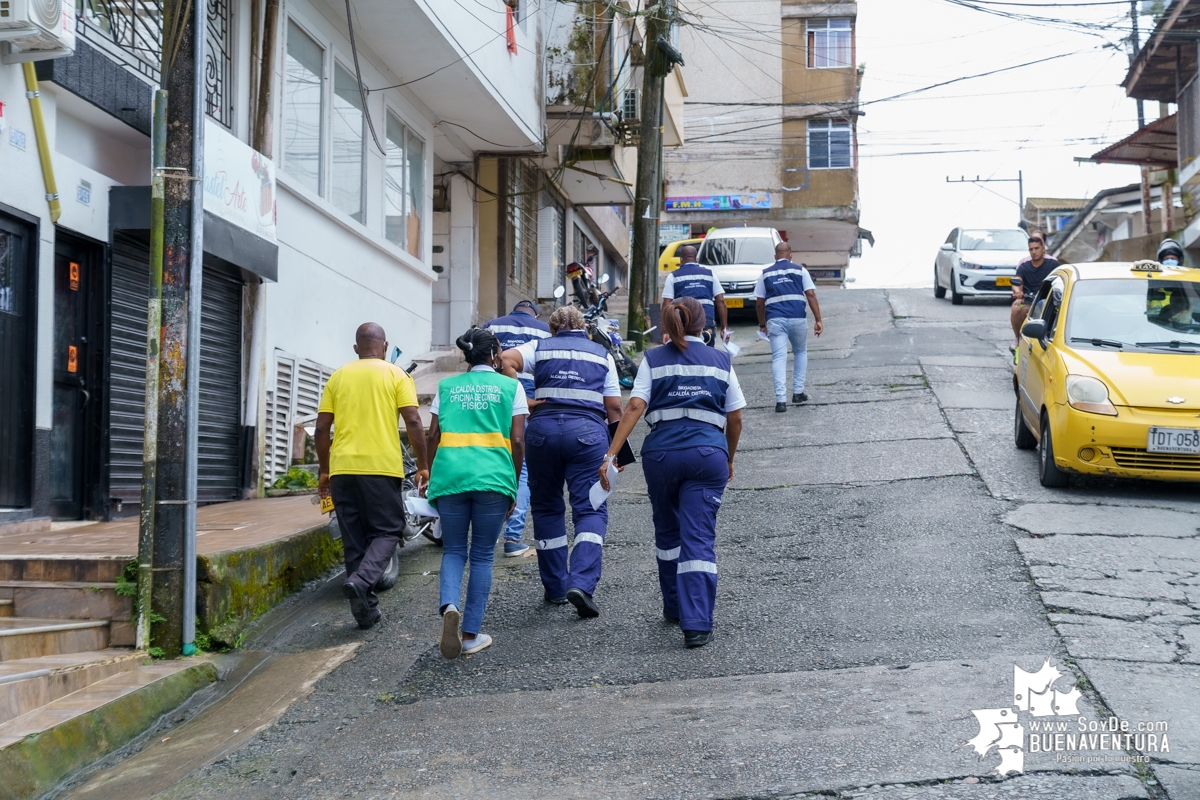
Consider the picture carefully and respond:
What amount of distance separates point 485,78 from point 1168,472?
9464 millimetres

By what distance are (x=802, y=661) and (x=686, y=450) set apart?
1259mm

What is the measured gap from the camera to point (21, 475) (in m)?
7.85

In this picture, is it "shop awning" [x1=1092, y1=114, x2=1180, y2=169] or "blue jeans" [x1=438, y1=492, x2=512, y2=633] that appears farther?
"shop awning" [x1=1092, y1=114, x2=1180, y2=169]

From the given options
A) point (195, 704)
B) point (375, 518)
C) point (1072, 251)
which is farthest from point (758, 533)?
point (1072, 251)

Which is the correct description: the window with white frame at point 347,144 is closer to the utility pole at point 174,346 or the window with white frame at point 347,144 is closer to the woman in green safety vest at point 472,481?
the utility pole at point 174,346

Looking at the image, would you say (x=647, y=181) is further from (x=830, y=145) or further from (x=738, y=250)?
(x=830, y=145)

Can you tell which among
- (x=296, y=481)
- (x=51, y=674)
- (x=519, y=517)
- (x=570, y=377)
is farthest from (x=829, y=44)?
(x=51, y=674)

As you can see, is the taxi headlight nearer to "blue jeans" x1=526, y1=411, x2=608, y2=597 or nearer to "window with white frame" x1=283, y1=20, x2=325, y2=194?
"blue jeans" x1=526, y1=411, x2=608, y2=597

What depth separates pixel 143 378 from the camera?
9.26 metres

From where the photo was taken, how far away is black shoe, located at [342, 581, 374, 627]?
22.1 ft

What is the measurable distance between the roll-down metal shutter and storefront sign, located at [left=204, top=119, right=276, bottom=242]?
575mm

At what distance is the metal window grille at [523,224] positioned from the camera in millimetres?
20641

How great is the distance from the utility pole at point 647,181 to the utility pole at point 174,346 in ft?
44.3

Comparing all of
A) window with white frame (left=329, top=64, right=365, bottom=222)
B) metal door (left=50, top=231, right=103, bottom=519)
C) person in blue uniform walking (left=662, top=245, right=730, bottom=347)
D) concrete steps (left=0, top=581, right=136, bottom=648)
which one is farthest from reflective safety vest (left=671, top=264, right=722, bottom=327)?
concrete steps (left=0, top=581, right=136, bottom=648)
